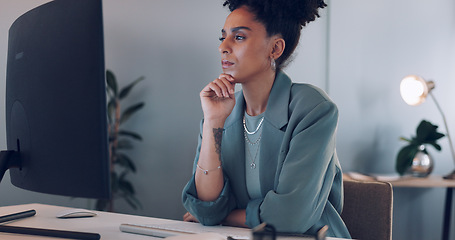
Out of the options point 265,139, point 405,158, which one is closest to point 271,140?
point 265,139

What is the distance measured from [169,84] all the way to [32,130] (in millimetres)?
2083

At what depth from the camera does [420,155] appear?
9.51 ft

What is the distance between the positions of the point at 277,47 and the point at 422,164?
1.87 metres

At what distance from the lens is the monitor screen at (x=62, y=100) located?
826 mm

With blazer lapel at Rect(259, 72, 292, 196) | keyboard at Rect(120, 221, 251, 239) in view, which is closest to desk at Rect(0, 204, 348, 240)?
keyboard at Rect(120, 221, 251, 239)

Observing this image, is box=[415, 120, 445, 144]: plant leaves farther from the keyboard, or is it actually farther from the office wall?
the keyboard

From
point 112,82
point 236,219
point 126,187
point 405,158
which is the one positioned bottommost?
point 126,187

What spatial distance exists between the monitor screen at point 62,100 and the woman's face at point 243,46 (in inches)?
24.0

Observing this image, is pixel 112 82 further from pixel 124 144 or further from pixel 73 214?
pixel 73 214

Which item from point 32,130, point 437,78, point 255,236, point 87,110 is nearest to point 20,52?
point 32,130

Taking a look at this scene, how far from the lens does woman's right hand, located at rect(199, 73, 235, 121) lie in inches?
54.5

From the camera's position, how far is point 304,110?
4.33 feet

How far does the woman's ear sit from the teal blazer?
0.07 m

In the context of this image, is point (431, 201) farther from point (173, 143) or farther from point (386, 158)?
point (173, 143)
